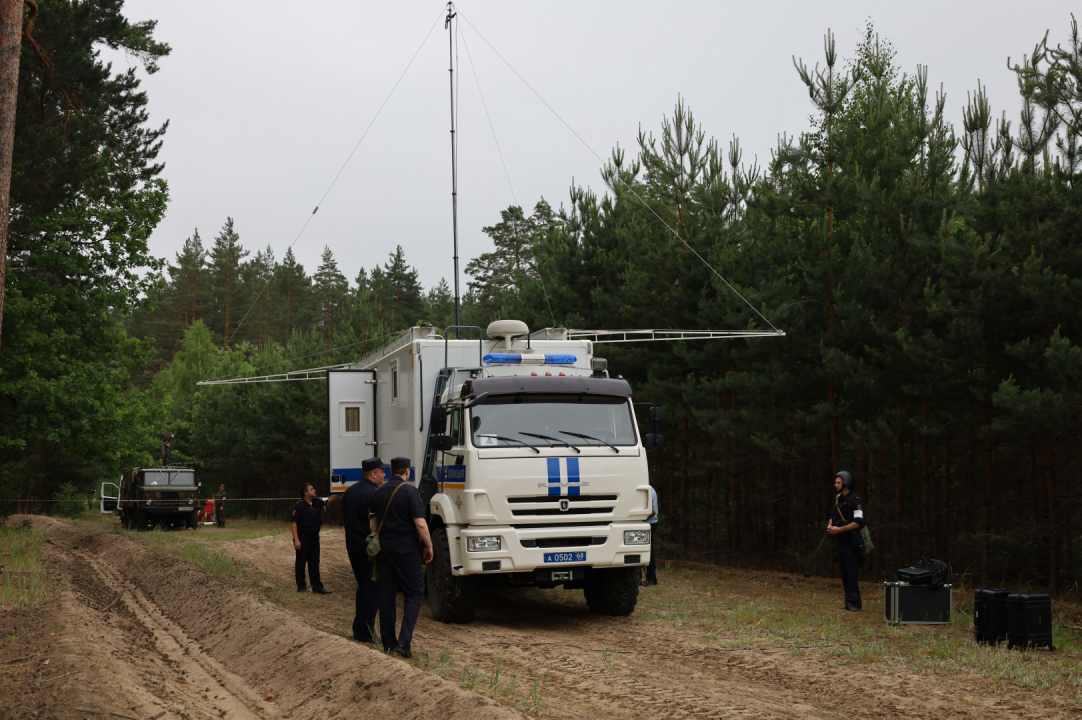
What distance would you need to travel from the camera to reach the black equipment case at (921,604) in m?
11.1

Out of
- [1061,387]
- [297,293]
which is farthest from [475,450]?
[297,293]

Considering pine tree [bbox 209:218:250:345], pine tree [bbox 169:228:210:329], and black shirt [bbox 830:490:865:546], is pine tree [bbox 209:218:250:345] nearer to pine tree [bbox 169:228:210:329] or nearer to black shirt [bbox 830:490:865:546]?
pine tree [bbox 169:228:210:329]

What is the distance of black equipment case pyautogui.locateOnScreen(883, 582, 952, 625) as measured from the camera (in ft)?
36.4

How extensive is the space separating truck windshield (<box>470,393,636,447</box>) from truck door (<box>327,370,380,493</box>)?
3.76m

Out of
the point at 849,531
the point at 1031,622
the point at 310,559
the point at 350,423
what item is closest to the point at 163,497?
the point at 310,559

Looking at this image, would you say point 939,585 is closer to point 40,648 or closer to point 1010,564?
point 1010,564

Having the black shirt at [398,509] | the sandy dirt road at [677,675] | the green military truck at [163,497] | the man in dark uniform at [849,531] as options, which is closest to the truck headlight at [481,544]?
the sandy dirt road at [677,675]

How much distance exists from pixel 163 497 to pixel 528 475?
87.5 ft

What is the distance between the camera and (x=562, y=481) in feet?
34.9

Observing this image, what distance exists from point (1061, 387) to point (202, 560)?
50.2 feet

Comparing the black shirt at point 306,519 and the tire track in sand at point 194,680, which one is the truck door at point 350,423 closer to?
the black shirt at point 306,519

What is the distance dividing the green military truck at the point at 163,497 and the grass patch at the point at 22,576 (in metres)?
12.3

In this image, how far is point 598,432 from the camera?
11.2 metres

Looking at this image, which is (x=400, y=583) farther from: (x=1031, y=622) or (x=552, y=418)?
(x=1031, y=622)
